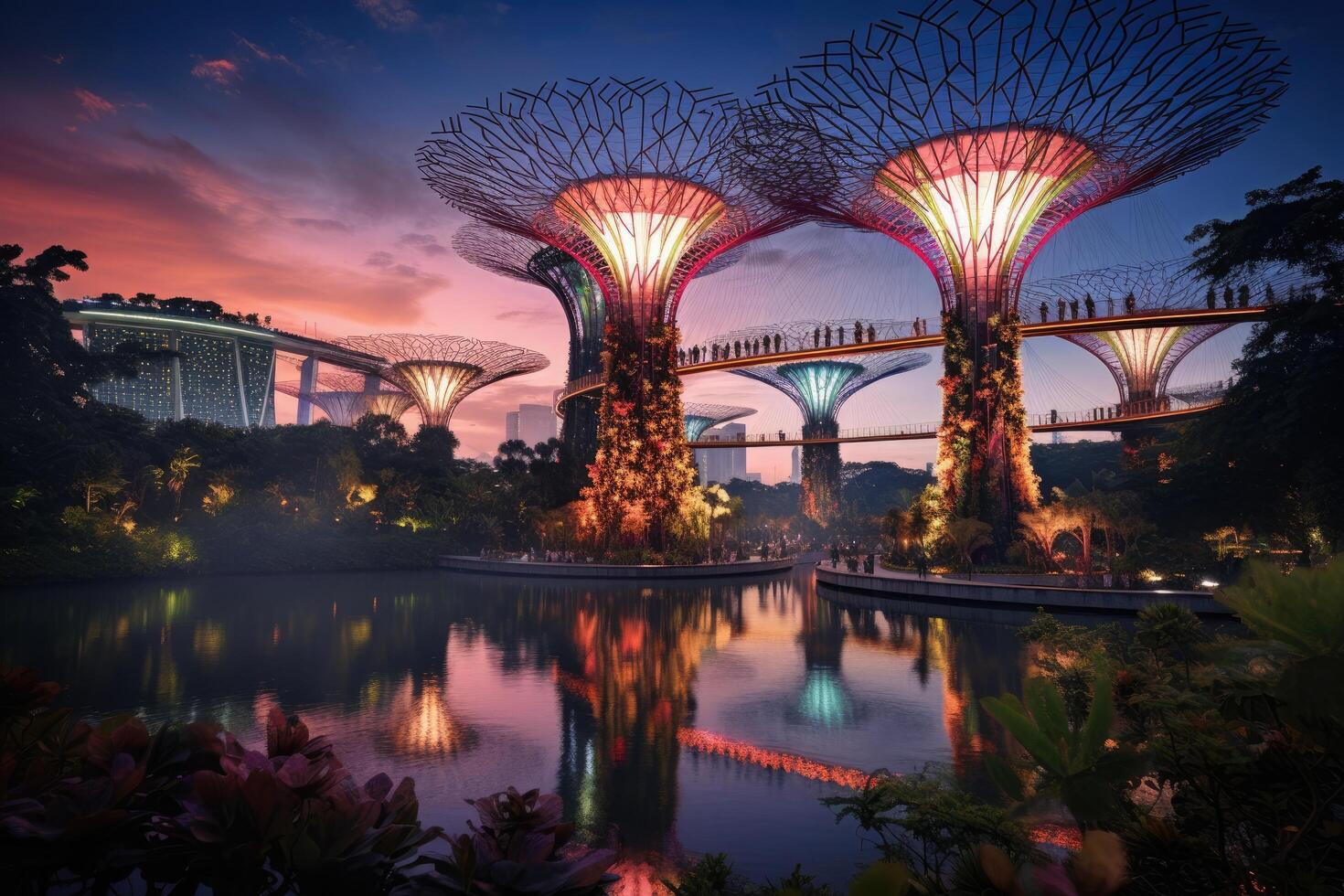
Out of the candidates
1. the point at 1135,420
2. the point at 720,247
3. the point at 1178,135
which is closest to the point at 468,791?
the point at 1178,135

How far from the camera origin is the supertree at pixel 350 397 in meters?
76.8

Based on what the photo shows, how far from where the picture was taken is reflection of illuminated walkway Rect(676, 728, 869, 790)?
7820 millimetres

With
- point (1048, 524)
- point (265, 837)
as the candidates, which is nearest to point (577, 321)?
point (1048, 524)

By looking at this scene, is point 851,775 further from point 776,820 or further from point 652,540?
point 652,540

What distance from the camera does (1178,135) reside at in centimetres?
2450

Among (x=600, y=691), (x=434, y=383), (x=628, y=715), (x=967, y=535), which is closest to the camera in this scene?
(x=628, y=715)

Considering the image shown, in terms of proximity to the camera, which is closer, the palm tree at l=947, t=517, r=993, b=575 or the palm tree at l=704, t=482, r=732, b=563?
→ the palm tree at l=947, t=517, r=993, b=575

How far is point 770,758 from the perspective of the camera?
336 inches

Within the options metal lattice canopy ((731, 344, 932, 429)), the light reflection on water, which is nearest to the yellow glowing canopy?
metal lattice canopy ((731, 344, 932, 429))

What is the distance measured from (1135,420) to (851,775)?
44930mm

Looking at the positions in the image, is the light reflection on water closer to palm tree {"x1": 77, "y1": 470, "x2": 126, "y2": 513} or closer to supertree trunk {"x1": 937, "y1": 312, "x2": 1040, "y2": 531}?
palm tree {"x1": 77, "y1": 470, "x2": 126, "y2": 513}

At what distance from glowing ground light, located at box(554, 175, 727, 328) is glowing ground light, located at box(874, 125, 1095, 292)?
886cm

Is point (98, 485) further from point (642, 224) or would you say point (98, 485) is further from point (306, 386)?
point (306, 386)

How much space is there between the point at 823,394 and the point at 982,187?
33.0m
